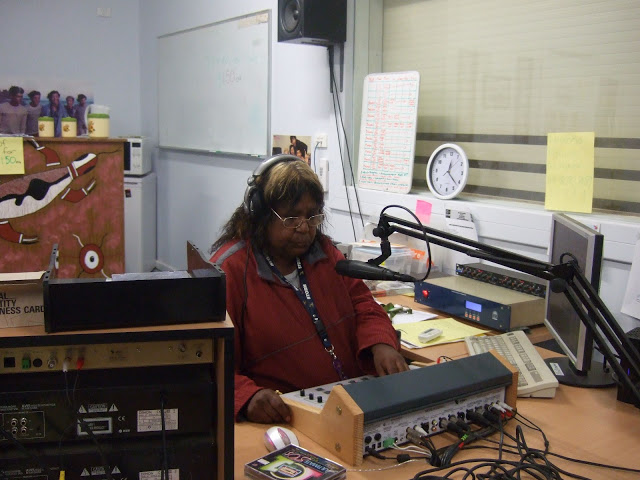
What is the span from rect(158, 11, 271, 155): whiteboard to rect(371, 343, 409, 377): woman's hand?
86.2 inches

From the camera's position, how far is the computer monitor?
158cm

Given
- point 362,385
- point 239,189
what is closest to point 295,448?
point 362,385

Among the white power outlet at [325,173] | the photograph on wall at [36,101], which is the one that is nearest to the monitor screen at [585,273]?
the white power outlet at [325,173]

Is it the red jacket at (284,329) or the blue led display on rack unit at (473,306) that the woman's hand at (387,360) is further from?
the blue led display on rack unit at (473,306)

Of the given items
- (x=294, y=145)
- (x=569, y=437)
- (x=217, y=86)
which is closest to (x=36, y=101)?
(x=217, y=86)

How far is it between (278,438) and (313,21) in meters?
2.18

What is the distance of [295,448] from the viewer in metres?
1.30

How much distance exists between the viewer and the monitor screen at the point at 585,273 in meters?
1.58

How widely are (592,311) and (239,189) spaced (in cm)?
325

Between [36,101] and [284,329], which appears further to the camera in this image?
[36,101]

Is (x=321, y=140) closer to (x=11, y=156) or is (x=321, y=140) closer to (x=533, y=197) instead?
(x=533, y=197)

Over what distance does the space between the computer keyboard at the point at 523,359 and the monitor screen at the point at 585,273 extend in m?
0.08

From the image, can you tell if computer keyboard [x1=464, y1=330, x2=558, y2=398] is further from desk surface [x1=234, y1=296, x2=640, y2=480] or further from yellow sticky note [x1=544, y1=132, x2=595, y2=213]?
yellow sticky note [x1=544, y1=132, x2=595, y2=213]

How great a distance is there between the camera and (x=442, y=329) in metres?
2.17
